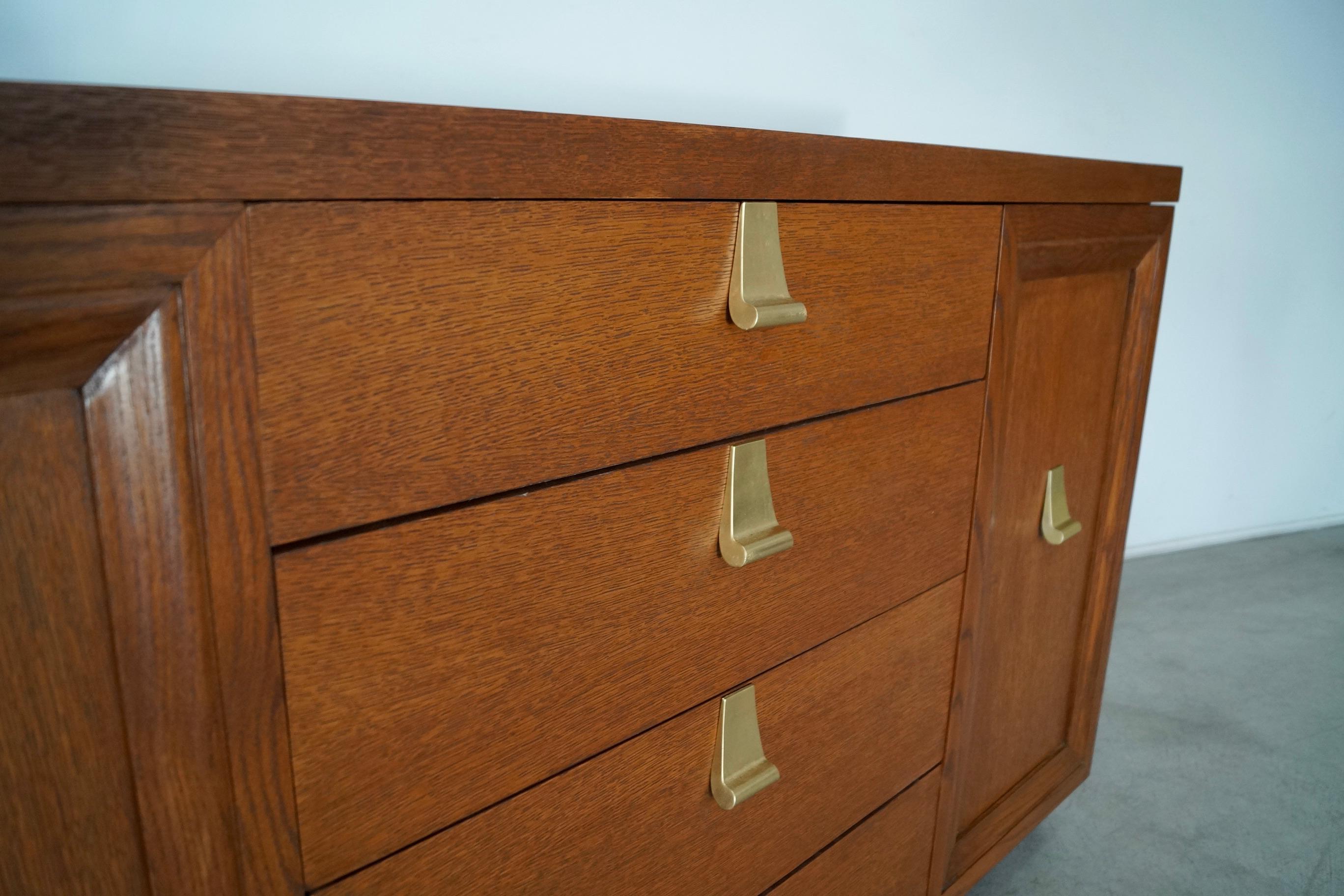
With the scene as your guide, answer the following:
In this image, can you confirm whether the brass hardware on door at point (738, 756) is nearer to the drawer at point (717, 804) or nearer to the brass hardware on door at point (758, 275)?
the drawer at point (717, 804)

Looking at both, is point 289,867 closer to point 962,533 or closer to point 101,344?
point 101,344

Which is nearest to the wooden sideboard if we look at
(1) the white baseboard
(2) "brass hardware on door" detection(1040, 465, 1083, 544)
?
(2) "brass hardware on door" detection(1040, 465, 1083, 544)

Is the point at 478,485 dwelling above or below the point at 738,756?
above

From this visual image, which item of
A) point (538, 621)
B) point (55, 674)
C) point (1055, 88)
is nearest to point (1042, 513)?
point (538, 621)

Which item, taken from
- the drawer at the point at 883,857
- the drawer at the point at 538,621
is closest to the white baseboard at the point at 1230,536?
the drawer at the point at 883,857

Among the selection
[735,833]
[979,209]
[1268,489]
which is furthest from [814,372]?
[1268,489]

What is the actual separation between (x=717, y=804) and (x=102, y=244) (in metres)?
0.57

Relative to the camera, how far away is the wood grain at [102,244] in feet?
1.07

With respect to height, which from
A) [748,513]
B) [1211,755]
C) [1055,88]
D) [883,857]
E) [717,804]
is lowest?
[1211,755]

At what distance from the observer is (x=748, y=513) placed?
65 cm

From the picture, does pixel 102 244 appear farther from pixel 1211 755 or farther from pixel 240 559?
pixel 1211 755

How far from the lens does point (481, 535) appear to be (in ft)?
1.63

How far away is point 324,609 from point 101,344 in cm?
16

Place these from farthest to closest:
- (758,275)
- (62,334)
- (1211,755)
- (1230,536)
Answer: (1230,536), (1211,755), (758,275), (62,334)
